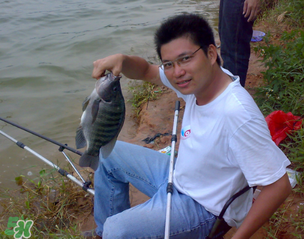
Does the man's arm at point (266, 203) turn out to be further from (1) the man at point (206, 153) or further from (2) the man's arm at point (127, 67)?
(2) the man's arm at point (127, 67)

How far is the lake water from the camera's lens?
4305 millimetres

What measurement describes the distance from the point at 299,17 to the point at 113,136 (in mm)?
4946

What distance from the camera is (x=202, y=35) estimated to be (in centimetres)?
159

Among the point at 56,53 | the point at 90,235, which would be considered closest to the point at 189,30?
the point at 90,235

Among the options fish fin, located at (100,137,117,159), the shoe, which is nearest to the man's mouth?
fish fin, located at (100,137,117,159)

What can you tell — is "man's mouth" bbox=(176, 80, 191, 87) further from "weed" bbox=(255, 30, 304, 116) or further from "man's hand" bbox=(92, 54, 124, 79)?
"weed" bbox=(255, 30, 304, 116)

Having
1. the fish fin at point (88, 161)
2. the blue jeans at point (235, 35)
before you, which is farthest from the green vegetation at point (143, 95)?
the fish fin at point (88, 161)

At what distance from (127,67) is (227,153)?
3.43ft

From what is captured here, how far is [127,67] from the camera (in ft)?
6.96

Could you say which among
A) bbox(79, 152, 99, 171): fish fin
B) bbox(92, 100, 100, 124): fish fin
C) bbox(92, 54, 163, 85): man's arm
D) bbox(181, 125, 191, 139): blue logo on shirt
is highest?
bbox(92, 54, 163, 85): man's arm

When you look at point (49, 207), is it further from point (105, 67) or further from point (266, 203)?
point (266, 203)

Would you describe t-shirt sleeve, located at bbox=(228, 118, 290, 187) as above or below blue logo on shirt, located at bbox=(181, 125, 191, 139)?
above

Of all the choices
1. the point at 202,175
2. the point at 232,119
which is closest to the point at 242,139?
the point at 232,119

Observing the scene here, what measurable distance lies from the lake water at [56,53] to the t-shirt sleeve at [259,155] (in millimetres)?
2738
